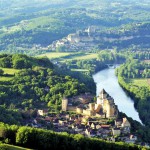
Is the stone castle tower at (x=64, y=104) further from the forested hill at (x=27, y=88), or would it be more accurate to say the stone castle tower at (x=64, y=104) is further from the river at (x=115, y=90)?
the river at (x=115, y=90)

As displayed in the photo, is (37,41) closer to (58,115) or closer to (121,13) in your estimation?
(121,13)

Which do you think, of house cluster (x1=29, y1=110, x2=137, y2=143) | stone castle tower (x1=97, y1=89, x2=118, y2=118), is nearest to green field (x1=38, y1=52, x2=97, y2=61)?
stone castle tower (x1=97, y1=89, x2=118, y2=118)

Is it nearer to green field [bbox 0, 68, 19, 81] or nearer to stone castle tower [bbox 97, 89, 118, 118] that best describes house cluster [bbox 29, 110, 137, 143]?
stone castle tower [bbox 97, 89, 118, 118]

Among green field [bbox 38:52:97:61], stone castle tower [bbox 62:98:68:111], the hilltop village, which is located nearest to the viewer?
the hilltop village

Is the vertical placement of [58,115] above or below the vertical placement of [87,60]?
below

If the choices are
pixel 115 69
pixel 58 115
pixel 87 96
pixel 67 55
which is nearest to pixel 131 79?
pixel 115 69

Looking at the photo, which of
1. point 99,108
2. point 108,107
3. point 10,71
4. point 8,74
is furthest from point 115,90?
point 108,107
